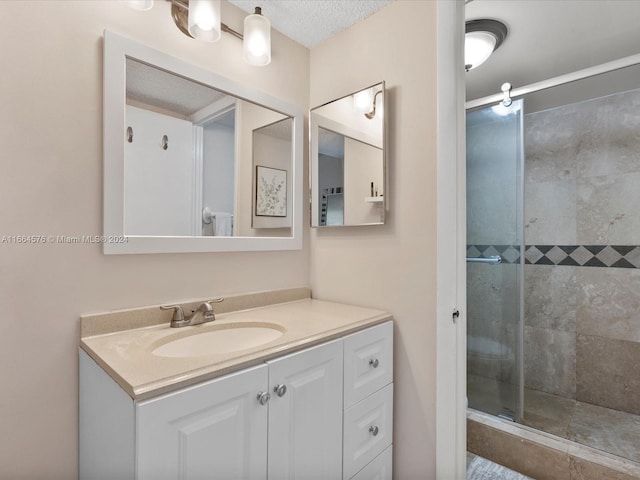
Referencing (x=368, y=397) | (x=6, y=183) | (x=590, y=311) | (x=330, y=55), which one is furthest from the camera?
(x=590, y=311)

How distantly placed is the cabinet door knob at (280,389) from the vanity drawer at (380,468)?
52cm

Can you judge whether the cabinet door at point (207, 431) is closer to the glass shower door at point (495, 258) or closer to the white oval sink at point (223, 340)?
the white oval sink at point (223, 340)

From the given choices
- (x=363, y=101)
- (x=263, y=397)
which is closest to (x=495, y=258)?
(x=363, y=101)

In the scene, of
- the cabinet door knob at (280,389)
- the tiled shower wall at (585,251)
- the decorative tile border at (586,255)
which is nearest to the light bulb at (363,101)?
the cabinet door knob at (280,389)

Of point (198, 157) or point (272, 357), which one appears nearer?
point (272, 357)

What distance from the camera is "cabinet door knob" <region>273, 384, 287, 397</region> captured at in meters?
0.87

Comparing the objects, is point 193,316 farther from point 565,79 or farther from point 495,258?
point 565,79

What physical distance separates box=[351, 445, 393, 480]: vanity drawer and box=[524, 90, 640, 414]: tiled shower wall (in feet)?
5.09

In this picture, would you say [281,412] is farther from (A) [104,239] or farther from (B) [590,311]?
(B) [590,311]

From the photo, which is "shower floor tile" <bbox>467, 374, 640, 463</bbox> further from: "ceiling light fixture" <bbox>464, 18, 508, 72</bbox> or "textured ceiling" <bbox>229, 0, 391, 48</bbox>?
"textured ceiling" <bbox>229, 0, 391, 48</bbox>

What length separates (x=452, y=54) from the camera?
3.98 feet

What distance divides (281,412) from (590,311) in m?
2.29

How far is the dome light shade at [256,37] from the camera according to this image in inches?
50.5

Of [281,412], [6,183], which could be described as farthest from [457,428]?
[6,183]
